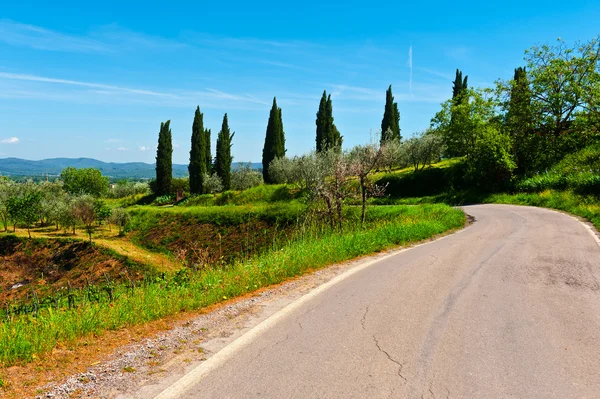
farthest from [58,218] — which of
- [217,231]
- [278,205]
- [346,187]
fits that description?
[346,187]

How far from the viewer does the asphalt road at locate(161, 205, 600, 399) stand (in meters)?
3.61

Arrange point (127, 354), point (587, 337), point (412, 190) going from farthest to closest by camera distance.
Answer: point (412, 190) < point (587, 337) < point (127, 354)

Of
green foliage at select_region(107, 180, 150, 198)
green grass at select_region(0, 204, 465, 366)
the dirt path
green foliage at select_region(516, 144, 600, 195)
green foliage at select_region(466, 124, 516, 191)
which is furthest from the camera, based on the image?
green foliage at select_region(107, 180, 150, 198)

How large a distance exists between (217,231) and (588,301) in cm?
3022

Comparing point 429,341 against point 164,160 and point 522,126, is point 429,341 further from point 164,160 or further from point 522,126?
point 164,160

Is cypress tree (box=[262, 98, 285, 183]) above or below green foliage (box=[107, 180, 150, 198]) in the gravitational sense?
above

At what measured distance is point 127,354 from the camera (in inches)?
168

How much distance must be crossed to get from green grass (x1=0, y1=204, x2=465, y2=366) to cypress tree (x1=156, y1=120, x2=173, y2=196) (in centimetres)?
5371

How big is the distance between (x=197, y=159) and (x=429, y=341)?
56.6 metres

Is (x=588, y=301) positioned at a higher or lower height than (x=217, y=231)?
higher

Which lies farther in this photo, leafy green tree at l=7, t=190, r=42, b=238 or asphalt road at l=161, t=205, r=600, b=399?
leafy green tree at l=7, t=190, r=42, b=238

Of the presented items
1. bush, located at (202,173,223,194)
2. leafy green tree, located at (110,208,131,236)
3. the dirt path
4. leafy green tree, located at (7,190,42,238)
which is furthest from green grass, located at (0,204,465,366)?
bush, located at (202,173,223,194)

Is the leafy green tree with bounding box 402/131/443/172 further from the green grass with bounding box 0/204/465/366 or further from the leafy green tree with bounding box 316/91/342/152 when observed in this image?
the green grass with bounding box 0/204/465/366

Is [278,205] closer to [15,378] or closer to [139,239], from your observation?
[139,239]
